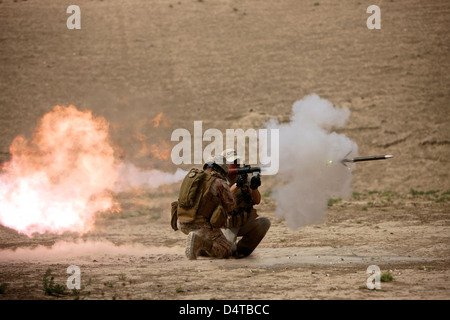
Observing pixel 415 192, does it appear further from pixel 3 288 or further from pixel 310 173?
pixel 3 288

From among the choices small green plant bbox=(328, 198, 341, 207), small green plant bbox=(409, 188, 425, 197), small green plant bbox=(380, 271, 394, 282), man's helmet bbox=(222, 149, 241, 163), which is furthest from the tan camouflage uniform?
small green plant bbox=(409, 188, 425, 197)

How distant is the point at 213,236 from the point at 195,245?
1.24 ft

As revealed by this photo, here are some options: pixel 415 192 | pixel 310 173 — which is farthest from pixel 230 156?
pixel 415 192

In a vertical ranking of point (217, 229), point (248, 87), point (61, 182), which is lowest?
point (217, 229)

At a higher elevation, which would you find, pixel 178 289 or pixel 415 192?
pixel 415 192

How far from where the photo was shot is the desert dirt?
51.3ft

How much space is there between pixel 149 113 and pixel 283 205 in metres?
21.8

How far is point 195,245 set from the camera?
33.3 ft

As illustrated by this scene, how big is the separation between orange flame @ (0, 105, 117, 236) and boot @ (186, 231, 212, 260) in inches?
239

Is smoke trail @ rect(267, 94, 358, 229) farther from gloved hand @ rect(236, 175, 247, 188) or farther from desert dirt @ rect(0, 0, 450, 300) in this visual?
gloved hand @ rect(236, 175, 247, 188)

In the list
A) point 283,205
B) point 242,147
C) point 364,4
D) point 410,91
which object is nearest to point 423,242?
point 283,205

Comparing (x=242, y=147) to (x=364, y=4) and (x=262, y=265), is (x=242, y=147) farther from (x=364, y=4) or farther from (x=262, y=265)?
(x=262, y=265)

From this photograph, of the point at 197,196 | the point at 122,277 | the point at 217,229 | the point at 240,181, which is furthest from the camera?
the point at 240,181

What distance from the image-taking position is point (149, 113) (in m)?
32.3
